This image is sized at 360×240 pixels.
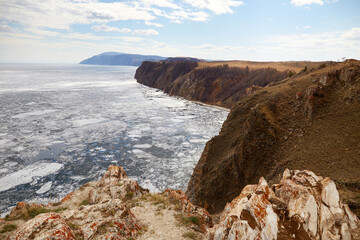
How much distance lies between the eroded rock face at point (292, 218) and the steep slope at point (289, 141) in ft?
20.2

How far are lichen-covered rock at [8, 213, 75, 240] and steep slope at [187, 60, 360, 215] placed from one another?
1108cm

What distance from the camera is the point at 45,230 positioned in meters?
6.93

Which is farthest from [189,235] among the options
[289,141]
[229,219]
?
[289,141]

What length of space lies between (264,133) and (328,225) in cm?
1152

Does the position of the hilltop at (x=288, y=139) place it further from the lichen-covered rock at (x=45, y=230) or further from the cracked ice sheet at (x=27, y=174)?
the cracked ice sheet at (x=27, y=174)

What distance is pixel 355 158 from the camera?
11930 millimetres

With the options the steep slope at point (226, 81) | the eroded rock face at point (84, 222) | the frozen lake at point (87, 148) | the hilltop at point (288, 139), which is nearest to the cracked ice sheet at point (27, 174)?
the frozen lake at point (87, 148)

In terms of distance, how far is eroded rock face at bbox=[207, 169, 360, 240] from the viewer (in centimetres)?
591

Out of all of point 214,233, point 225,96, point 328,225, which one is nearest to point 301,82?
point 328,225

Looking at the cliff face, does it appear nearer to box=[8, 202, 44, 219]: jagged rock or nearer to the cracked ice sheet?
the cracked ice sheet

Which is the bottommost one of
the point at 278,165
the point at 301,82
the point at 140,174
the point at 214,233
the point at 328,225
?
the point at 140,174

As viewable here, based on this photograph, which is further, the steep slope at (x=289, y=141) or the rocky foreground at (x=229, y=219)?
the steep slope at (x=289, y=141)

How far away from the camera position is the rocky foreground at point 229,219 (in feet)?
19.9

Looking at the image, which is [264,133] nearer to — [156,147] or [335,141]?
[335,141]
